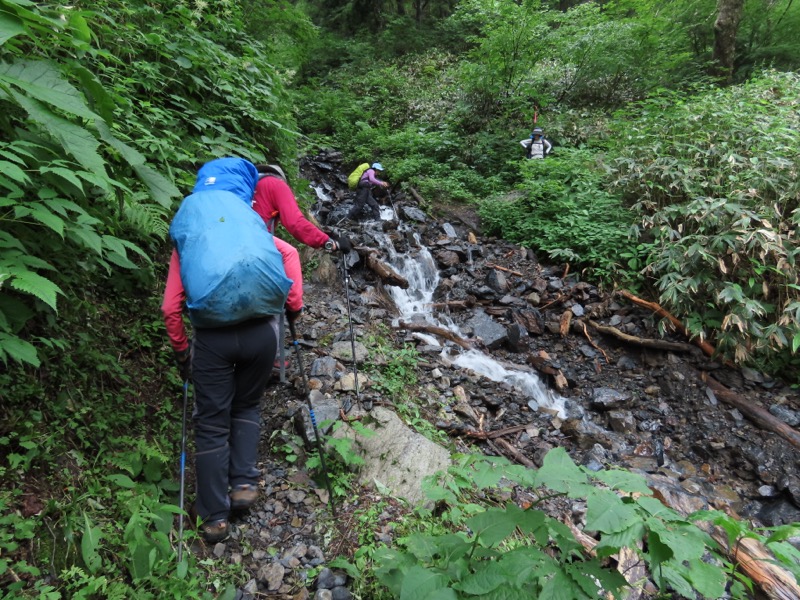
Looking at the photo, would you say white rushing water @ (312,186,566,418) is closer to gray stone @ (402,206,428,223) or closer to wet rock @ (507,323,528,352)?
gray stone @ (402,206,428,223)

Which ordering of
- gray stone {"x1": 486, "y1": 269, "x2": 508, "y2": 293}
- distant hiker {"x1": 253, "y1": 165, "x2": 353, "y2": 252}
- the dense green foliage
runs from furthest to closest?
gray stone {"x1": 486, "y1": 269, "x2": 508, "y2": 293}, distant hiker {"x1": 253, "y1": 165, "x2": 353, "y2": 252}, the dense green foliage

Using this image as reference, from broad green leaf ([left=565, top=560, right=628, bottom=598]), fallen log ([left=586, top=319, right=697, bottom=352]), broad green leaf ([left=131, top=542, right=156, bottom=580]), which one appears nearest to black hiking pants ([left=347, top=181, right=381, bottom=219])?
fallen log ([left=586, top=319, right=697, bottom=352])

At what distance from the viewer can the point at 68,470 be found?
8.10 feet

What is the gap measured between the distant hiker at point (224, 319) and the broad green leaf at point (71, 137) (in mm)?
684

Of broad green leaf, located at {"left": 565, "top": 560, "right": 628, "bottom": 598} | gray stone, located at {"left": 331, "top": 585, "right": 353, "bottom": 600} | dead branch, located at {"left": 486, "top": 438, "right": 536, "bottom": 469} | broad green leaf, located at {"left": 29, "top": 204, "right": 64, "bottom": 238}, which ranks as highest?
broad green leaf, located at {"left": 29, "top": 204, "right": 64, "bottom": 238}

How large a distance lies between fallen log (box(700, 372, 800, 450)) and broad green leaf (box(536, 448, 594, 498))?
6.31 meters

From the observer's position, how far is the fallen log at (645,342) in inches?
265

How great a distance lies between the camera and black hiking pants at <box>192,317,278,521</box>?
2691 mm

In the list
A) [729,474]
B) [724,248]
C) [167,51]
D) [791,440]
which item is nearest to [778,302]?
[724,248]

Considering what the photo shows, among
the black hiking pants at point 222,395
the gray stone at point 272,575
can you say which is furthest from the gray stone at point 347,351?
the gray stone at point 272,575

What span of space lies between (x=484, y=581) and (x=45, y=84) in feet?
9.44

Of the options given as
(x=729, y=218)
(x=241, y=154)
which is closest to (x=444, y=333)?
(x=241, y=154)

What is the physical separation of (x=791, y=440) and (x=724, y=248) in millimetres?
2893

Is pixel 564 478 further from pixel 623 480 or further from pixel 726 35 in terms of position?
pixel 726 35
